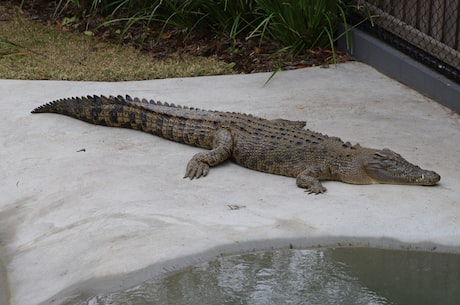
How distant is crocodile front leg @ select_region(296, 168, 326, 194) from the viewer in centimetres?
507

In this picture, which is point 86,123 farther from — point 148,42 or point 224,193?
point 148,42

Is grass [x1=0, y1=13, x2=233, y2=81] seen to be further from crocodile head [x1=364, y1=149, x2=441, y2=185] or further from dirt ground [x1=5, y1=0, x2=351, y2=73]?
crocodile head [x1=364, y1=149, x2=441, y2=185]

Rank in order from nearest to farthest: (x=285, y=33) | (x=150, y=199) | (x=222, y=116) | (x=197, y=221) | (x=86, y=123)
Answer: (x=197, y=221) < (x=150, y=199) < (x=222, y=116) < (x=86, y=123) < (x=285, y=33)

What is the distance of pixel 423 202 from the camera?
15.8 ft

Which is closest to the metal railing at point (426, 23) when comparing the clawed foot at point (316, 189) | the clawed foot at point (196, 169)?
the clawed foot at point (316, 189)

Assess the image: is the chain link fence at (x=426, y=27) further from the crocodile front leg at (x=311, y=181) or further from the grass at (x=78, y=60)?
the crocodile front leg at (x=311, y=181)

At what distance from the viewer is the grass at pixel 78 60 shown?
7.89 metres

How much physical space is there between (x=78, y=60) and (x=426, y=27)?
3.46m

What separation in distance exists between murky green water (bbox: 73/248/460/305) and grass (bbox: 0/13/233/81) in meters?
3.82

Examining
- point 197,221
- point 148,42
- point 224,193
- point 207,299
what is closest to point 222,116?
point 224,193

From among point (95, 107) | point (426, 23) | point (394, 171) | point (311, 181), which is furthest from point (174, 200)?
point (426, 23)

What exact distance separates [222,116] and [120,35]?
3736 millimetres

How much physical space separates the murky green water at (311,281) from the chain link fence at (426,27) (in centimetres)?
286

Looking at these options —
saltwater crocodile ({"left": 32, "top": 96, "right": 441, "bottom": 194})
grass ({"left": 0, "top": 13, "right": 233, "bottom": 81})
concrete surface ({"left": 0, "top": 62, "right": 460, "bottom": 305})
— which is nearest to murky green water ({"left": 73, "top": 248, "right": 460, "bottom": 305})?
concrete surface ({"left": 0, "top": 62, "right": 460, "bottom": 305})
